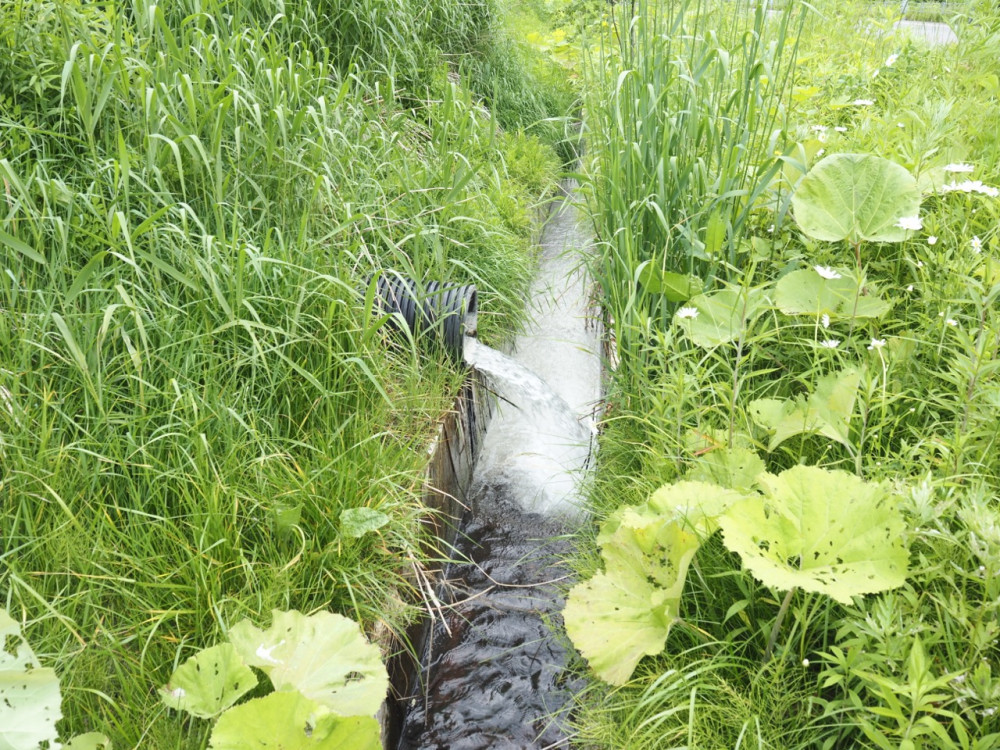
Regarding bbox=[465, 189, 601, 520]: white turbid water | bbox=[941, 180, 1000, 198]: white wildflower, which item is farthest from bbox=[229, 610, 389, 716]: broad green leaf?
bbox=[941, 180, 1000, 198]: white wildflower

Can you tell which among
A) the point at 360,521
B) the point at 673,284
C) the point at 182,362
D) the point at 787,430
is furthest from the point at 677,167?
the point at 182,362

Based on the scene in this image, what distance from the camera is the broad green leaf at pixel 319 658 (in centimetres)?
184

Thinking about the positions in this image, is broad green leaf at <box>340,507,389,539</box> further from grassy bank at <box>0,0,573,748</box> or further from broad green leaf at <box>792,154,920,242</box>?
broad green leaf at <box>792,154,920,242</box>

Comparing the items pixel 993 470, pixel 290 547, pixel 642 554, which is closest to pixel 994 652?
pixel 993 470

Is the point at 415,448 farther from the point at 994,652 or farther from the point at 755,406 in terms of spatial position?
the point at 994,652

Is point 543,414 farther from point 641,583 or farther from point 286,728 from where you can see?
point 286,728

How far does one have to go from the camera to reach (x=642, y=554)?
A: 2021 mm

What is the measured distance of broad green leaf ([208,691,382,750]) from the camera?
5.15 feet

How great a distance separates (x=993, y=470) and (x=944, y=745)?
82 centimetres

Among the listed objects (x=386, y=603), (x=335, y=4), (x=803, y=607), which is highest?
(x=335, y=4)

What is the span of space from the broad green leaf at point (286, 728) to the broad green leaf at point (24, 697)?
12.3 inches

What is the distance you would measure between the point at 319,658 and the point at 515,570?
3.75 ft

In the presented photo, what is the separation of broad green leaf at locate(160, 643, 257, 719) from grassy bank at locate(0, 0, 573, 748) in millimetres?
107

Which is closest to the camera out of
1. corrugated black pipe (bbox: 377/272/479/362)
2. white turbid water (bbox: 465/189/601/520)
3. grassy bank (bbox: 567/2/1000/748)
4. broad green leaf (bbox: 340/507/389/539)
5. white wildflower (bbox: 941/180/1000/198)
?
grassy bank (bbox: 567/2/1000/748)
